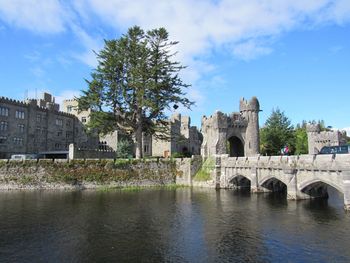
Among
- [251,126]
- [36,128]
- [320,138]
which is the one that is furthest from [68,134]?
[320,138]

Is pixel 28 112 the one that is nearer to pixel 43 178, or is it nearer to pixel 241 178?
pixel 43 178

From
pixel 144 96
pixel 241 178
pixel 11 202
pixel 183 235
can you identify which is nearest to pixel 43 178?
pixel 11 202

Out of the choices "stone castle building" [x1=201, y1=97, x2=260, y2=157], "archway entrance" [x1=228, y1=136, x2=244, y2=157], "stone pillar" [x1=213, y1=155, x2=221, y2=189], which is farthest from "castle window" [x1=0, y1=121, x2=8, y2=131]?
"archway entrance" [x1=228, y1=136, x2=244, y2=157]

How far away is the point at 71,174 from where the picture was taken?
159 feet

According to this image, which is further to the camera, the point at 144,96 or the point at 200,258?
the point at 144,96

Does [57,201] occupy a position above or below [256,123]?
below

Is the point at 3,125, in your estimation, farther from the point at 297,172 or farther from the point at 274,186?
the point at 297,172

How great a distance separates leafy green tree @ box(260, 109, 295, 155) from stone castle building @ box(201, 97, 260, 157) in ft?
35.6

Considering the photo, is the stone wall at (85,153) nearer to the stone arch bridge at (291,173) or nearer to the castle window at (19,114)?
the castle window at (19,114)

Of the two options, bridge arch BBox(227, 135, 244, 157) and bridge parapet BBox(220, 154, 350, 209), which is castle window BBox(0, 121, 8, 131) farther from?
bridge arch BBox(227, 135, 244, 157)

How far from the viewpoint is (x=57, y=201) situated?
3541 cm

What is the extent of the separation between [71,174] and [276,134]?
43.8 meters

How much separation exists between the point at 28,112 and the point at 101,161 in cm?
2713

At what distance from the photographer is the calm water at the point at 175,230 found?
1733 centimetres
